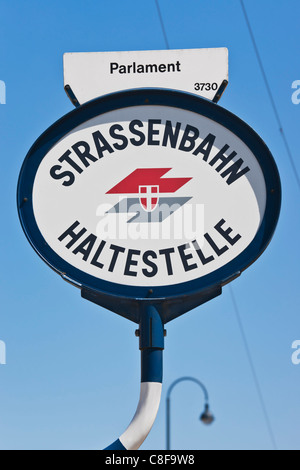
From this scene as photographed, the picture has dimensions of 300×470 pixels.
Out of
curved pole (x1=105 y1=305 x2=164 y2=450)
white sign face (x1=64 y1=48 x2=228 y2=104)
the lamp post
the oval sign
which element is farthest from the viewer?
the lamp post

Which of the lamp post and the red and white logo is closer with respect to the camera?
the red and white logo

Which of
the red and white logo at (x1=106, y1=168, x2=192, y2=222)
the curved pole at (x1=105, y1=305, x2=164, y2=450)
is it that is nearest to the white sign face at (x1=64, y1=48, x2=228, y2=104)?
the red and white logo at (x1=106, y1=168, x2=192, y2=222)

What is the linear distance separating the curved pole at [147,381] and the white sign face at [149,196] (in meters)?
0.20

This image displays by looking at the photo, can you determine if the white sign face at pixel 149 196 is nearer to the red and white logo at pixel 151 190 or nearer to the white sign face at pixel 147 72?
the red and white logo at pixel 151 190

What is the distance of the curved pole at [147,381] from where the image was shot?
3928 mm

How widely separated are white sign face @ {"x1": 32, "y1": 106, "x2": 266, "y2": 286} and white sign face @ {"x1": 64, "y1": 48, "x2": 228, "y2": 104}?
260 millimetres

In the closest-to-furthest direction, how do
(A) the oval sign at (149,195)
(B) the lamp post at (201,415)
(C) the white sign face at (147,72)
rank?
(A) the oval sign at (149,195), (C) the white sign face at (147,72), (B) the lamp post at (201,415)

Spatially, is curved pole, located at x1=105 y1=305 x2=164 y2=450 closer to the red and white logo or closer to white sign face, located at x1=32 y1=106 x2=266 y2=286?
white sign face, located at x1=32 y1=106 x2=266 y2=286

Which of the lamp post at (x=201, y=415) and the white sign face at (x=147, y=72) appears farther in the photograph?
the lamp post at (x=201, y=415)

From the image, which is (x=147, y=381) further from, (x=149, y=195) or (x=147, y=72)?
(x=147, y=72)

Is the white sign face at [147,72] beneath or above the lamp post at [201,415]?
beneath

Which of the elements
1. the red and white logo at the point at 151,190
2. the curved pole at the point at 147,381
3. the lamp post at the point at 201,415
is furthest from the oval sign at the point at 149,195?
the lamp post at the point at 201,415

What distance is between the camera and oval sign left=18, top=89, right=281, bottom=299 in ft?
14.0
